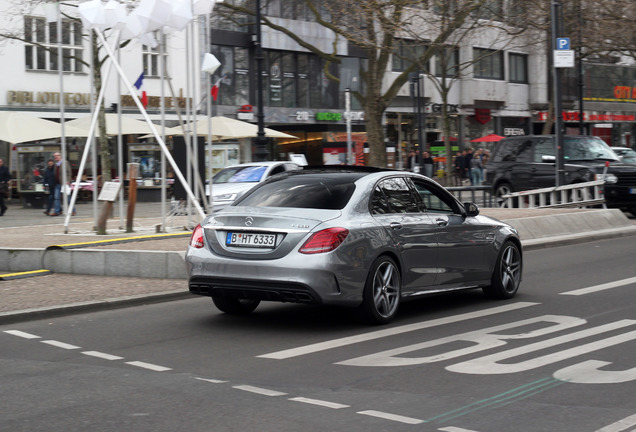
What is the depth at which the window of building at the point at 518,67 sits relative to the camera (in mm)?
62969

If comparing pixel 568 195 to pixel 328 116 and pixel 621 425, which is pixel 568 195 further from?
pixel 328 116

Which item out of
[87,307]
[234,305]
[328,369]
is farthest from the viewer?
[87,307]

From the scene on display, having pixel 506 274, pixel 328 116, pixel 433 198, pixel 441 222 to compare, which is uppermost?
pixel 328 116

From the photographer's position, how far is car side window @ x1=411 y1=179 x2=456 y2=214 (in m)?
10.1

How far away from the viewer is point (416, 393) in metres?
6.30

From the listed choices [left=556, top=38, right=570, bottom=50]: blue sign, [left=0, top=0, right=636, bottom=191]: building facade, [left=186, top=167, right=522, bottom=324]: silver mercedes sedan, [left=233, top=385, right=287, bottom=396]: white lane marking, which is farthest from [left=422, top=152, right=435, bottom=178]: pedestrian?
[left=233, top=385, right=287, bottom=396]: white lane marking

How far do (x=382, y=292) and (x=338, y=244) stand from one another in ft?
2.67

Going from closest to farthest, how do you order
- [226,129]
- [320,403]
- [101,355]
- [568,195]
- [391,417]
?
[391,417] → [320,403] → [101,355] → [568,195] → [226,129]

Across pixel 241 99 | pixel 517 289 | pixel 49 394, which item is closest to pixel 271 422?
pixel 49 394

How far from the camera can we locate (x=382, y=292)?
29.7 feet

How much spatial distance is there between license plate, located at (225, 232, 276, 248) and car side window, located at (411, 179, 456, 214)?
6.73 ft

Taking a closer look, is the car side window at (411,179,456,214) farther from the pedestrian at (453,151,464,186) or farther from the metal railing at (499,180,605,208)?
the pedestrian at (453,151,464,186)

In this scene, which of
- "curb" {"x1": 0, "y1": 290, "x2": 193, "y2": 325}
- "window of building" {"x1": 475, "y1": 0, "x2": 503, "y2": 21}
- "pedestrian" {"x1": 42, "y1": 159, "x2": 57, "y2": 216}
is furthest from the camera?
"window of building" {"x1": 475, "y1": 0, "x2": 503, "y2": 21}

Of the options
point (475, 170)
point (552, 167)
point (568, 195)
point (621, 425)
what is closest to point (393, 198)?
point (621, 425)
